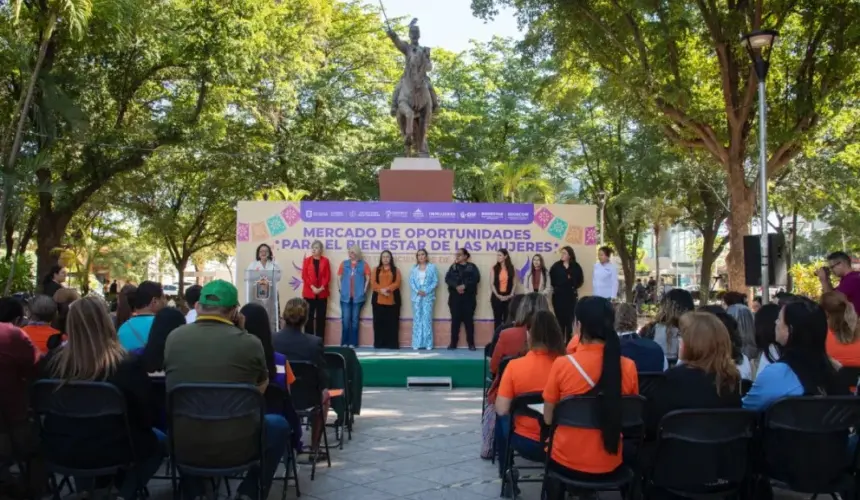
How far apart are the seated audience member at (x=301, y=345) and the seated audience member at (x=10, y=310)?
1.66 m

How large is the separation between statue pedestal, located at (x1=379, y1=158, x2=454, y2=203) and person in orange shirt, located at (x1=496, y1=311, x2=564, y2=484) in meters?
8.51

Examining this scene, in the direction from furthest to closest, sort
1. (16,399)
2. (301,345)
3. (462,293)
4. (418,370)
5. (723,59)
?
(723,59)
(462,293)
(418,370)
(301,345)
(16,399)

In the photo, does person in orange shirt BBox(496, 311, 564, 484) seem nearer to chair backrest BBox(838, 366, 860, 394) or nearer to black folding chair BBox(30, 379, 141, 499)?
chair backrest BBox(838, 366, 860, 394)

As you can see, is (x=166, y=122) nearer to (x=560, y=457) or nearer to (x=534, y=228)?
(x=534, y=228)

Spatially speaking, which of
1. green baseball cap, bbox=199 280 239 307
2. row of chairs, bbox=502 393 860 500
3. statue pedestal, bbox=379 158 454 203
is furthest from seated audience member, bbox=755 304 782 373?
statue pedestal, bbox=379 158 454 203

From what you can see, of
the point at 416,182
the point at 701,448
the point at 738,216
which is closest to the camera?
the point at 701,448

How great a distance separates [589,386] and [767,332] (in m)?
2.02

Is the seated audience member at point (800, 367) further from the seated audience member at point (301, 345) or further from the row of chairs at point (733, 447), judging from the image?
the seated audience member at point (301, 345)

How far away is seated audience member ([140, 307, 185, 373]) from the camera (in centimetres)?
462

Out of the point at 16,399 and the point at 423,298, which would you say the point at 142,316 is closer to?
the point at 16,399

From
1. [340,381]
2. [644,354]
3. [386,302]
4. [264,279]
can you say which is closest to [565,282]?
[386,302]

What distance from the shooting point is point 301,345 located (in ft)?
17.9

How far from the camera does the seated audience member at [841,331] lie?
190 inches

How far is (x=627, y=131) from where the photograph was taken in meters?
29.8
